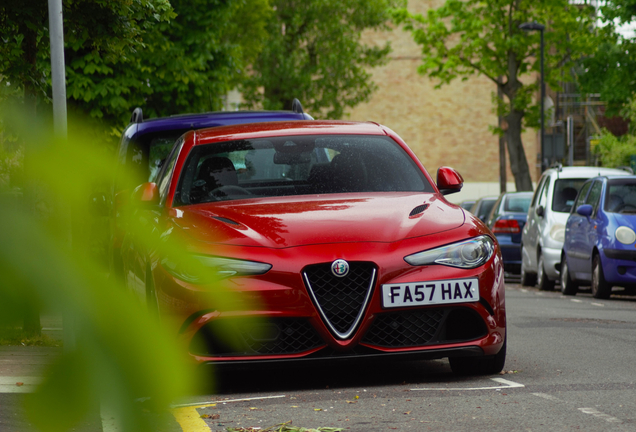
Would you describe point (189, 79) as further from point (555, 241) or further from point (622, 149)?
point (622, 149)

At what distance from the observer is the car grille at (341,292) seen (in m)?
5.30

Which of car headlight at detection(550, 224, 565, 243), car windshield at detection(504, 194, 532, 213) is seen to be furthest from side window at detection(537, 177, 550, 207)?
car windshield at detection(504, 194, 532, 213)

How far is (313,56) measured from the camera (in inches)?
1702

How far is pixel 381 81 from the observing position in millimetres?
61750

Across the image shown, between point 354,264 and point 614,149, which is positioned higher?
point 354,264

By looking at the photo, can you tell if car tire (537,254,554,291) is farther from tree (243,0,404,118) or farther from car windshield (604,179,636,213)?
tree (243,0,404,118)

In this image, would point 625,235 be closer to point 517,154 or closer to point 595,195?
point 595,195

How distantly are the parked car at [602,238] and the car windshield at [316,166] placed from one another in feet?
24.9

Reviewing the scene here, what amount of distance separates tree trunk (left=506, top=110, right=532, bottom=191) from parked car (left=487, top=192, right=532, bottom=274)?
48.0ft

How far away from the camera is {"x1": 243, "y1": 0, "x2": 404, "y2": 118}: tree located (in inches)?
1635

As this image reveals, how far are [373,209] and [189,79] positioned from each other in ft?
42.4

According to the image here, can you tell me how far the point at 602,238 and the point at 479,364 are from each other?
8.18 metres

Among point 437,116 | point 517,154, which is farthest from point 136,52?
point 437,116

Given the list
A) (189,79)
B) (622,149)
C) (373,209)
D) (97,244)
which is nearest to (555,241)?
(189,79)
